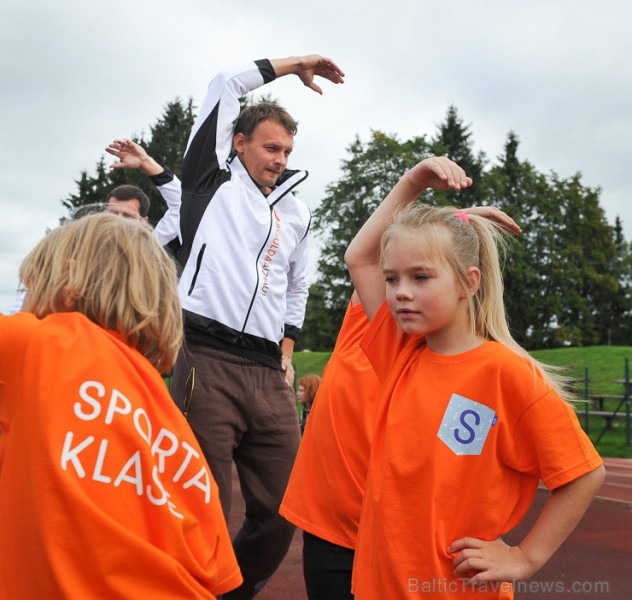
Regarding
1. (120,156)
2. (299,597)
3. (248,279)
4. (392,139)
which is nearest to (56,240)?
(248,279)

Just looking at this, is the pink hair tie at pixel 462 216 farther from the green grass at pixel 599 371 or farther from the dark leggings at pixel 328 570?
A: the green grass at pixel 599 371

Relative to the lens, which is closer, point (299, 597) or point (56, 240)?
point (56, 240)

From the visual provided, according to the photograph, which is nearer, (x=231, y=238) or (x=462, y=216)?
(x=462, y=216)

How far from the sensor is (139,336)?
1928mm

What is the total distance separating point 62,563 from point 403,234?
3.87ft

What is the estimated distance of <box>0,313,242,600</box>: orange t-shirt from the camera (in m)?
1.65

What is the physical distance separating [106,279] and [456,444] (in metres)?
0.96

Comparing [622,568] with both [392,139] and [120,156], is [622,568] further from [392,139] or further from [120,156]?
[392,139]

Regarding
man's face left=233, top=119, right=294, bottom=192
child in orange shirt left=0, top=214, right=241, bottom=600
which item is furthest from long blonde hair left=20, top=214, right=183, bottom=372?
man's face left=233, top=119, right=294, bottom=192

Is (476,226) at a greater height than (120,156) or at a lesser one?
lesser

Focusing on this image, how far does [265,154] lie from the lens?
11.7 ft

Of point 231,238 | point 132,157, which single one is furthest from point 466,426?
point 132,157

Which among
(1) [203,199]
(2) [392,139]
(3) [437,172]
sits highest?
(2) [392,139]

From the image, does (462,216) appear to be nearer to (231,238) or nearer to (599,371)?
(231,238)
